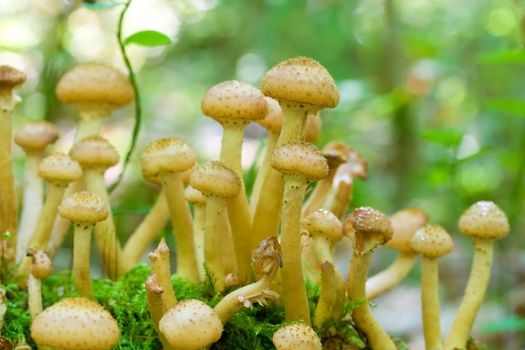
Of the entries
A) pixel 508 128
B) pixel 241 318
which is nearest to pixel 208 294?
pixel 241 318

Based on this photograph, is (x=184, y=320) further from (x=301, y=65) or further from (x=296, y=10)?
(x=296, y=10)

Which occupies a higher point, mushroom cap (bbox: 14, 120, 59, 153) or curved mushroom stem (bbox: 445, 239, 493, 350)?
mushroom cap (bbox: 14, 120, 59, 153)

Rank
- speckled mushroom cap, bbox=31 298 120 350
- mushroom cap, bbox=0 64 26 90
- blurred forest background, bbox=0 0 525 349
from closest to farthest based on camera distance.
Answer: speckled mushroom cap, bbox=31 298 120 350
mushroom cap, bbox=0 64 26 90
blurred forest background, bbox=0 0 525 349

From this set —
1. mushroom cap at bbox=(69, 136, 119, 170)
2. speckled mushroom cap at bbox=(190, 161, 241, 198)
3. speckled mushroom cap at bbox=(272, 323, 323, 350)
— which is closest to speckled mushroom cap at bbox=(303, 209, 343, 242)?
speckled mushroom cap at bbox=(190, 161, 241, 198)

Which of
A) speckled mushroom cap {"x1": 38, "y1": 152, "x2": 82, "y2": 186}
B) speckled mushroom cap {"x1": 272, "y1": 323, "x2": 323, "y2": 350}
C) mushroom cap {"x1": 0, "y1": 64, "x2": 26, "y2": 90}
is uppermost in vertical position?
mushroom cap {"x1": 0, "y1": 64, "x2": 26, "y2": 90}

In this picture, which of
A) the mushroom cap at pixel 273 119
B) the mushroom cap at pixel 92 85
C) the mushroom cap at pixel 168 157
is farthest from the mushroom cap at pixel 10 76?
the mushroom cap at pixel 273 119

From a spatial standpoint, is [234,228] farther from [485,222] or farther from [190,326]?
[485,222]

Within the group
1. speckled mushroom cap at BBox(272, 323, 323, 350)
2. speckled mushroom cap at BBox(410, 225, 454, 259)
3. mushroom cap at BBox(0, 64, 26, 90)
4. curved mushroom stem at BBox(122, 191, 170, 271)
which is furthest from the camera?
curved mushroom stem at BBox(122, 191, 170, 271)

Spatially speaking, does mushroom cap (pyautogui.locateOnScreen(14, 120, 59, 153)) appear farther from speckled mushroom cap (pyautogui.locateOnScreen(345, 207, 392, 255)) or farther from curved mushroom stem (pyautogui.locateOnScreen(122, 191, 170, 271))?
speckled mushroom cap (pyautogui.locateOnScreen(345, 207, 392, 255))
